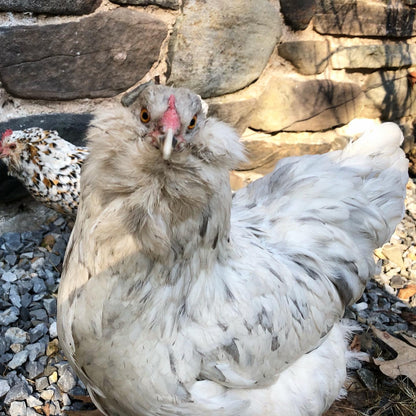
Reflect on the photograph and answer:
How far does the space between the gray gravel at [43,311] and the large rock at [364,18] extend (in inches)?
56.4

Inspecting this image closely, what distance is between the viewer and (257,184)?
2.00m

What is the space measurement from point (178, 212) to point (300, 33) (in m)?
2.23

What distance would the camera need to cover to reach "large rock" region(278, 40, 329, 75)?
284cm

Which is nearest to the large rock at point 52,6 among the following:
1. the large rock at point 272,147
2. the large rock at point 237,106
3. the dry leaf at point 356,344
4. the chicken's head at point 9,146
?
the chicken's head at point 9,146

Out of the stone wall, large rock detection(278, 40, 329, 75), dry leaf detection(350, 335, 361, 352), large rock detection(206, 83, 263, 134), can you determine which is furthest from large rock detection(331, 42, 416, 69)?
dry leaf detection(350, 335, 361, 352)

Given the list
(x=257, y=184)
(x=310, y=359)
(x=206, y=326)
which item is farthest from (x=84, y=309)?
(x=257, y=184)

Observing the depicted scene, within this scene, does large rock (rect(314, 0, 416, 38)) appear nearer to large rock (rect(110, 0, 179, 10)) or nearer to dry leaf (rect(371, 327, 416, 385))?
large rock (rect(110, 0, 179, 10))

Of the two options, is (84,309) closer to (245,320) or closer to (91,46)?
(245,320)

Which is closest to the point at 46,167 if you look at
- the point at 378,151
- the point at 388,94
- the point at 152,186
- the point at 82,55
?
the point at 82,55

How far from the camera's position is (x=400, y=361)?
2035 mm

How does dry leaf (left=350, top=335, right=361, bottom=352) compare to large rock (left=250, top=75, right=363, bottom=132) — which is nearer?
dry leaf (left=350, top=335, right=361, bottom=352)

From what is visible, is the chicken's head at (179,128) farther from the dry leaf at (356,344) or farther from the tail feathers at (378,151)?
the dry leaf at (356,344)

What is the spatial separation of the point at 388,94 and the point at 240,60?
141 centimetres

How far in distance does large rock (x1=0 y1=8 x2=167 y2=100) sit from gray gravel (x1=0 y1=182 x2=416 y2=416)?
0.82 m
